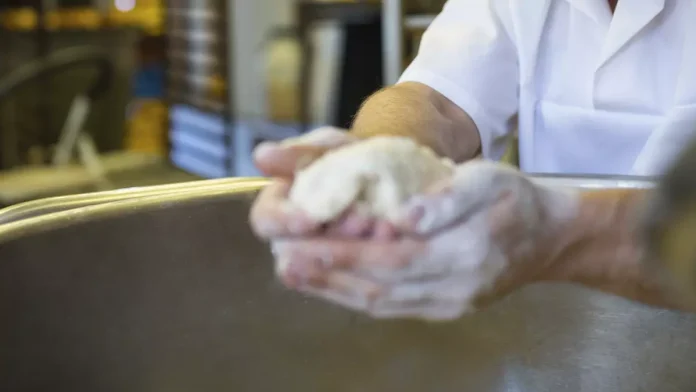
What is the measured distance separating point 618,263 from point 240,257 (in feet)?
0.85

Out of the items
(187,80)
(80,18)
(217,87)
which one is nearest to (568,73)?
(217,87)

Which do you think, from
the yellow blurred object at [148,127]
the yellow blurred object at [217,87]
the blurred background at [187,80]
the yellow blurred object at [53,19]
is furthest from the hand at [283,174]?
the yellow blurred object at [148,127]

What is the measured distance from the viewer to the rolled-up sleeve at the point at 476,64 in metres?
0.56

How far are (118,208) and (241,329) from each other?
0.40ft

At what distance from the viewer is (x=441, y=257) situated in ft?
0.99

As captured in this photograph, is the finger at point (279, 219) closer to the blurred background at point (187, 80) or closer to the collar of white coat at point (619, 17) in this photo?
the collar of white coat at point (619, 17)

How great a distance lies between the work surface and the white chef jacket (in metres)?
0.12

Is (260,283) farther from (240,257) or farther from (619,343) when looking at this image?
(619,343)

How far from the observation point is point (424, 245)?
0.30 metres

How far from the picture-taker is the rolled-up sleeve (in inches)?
22.2

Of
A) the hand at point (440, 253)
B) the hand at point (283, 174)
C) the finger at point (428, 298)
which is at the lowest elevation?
the finger at point (428, 298)

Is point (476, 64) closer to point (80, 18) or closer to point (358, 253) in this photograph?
point (358, 253)

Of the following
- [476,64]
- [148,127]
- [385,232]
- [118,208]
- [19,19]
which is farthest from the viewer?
[148,127]

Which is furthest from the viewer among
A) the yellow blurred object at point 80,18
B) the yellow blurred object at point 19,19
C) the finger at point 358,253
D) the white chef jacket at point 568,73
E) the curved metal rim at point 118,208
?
the yellow blurred object at point 80,18
